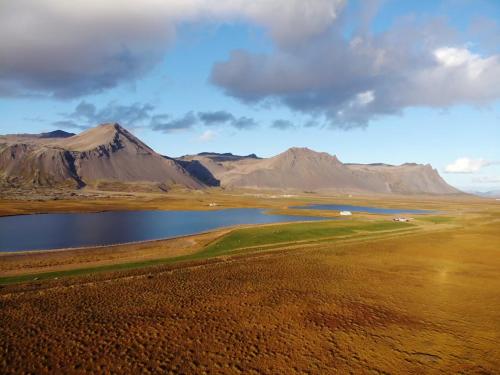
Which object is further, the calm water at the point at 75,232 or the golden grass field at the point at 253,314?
the calm water at the point at 75,232

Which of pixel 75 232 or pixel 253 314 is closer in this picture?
pixel 253 314

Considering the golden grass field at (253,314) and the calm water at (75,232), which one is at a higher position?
the golden grass field at (253,314)

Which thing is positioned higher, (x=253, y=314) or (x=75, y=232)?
(x=253, y=314)

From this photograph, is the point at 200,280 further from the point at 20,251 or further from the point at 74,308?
the point at 20,251

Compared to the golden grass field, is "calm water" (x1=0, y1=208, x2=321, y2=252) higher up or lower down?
lower down

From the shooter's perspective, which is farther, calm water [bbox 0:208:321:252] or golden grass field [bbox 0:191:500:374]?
calm water [bbox 0:208:321:252]

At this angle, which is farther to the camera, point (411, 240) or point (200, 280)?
point (411, 240)

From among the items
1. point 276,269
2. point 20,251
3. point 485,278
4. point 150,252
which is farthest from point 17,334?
point 485,278

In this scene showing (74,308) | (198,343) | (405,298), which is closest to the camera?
(198,343)
